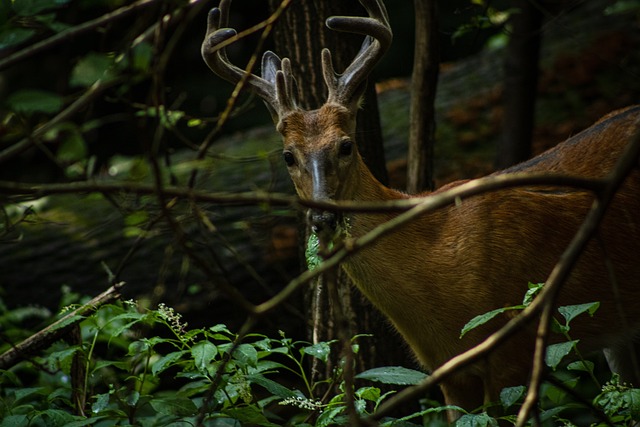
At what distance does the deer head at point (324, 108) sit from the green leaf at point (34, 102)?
88.8 inches

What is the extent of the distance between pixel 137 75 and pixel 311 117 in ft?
8.13

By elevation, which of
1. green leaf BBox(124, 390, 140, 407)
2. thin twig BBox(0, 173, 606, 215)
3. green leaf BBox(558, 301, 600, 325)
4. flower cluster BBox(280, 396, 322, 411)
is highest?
thin twig BBox(0, 173, 606, 215)

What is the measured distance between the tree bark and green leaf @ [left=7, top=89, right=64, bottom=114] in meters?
3.68

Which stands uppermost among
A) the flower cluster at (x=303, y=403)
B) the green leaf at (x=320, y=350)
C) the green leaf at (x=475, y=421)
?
the green leaf at (x=320, y=350)

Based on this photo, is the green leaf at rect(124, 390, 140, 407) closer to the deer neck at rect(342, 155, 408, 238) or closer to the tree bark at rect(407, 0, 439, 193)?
the deer neck at rect(342, 155, 408, 238)

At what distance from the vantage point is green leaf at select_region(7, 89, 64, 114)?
7.73 ft

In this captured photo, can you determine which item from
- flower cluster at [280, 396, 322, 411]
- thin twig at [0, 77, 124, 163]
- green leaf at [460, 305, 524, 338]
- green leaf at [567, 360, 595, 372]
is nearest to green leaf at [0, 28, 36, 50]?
thin twig at [0, 77, 124, 163]

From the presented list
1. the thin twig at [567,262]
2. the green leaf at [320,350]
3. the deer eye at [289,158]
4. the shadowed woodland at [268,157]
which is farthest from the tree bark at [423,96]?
the thin twig at [567,262]

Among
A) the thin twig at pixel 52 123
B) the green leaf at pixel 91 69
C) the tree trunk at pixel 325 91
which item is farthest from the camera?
the tree trunk at pixel 325 91

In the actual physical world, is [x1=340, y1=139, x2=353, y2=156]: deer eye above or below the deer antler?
below

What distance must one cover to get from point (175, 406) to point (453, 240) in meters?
2.12

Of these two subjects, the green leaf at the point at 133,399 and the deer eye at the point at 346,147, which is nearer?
the green leaf at the point at 133,399

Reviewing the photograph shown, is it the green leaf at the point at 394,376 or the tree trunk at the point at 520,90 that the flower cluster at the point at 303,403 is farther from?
the tree trunk at the point at 520,90

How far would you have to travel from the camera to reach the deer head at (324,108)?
469 centimetres
